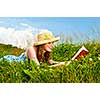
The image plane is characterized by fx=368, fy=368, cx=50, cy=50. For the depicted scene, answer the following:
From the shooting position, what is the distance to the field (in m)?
2.04

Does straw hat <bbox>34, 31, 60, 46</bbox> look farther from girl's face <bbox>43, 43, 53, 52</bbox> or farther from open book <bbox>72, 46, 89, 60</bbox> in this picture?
open book <bbox>72, 46, 89, 60</bbox>

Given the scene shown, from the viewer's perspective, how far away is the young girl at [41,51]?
2062 millimetres

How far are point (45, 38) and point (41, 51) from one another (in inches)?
3.0

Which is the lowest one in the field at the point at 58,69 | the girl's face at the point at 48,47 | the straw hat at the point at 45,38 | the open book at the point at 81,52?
the field at the point at 58,69

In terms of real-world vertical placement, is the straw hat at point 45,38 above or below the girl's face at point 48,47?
above

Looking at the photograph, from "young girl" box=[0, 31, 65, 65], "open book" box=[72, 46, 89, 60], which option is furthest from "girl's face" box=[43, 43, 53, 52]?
"open book" box=[72, 46, 89, 60]

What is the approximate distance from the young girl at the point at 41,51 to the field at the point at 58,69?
0.08 feet

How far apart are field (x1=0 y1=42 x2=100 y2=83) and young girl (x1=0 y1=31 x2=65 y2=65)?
0.9 inches

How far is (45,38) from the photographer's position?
2066 millimetres

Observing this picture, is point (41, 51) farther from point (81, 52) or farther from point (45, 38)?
point (81, 52)

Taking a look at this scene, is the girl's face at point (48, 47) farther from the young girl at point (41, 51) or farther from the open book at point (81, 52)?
the open book at point (81, 52)

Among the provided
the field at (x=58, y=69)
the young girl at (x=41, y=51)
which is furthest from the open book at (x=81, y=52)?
the young girl at (x=41, y=51)
